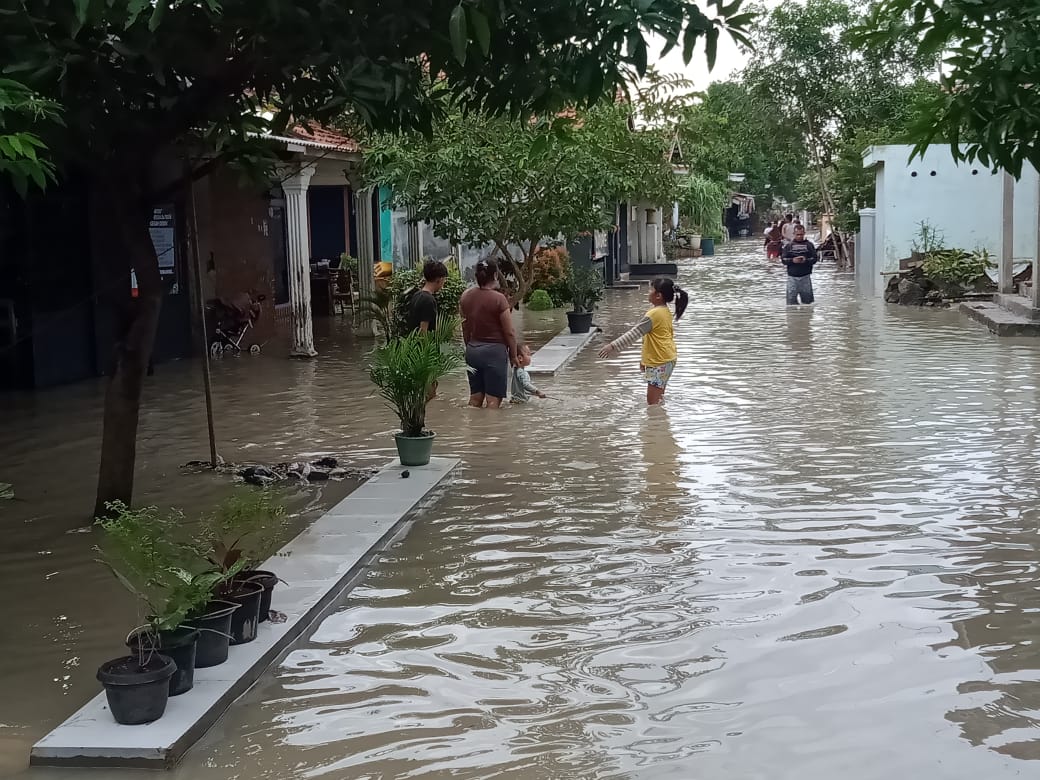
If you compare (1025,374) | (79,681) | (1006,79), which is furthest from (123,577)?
(1025,374)

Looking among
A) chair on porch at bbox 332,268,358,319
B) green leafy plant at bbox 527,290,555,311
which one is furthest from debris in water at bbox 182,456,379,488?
A: green leafy plant at bbox 527,290,555,311

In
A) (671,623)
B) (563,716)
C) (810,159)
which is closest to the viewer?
(563,716)

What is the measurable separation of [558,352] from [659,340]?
201 inches

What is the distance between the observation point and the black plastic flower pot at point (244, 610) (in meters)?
5.38

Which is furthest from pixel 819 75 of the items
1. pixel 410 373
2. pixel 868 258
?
pixel 410 373

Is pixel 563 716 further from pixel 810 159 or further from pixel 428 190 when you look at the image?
pixel 810 159

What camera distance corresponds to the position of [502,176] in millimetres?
15305

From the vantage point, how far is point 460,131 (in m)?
15.5

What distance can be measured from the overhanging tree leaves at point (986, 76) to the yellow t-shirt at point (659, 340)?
642cm

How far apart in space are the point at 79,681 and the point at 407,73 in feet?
11.5

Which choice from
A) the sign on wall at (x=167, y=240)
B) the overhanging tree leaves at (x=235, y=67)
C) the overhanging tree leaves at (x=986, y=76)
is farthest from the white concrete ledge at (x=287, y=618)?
the sign on wall at (x=167, y=240)

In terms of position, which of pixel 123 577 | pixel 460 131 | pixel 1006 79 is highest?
pixel 460 131

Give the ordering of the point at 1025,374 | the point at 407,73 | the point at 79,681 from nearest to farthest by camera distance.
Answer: the point at 79,681
the point at 407,73
the point at 1025,374

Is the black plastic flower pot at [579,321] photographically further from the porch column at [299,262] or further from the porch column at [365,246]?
the porch column at [299,262]
